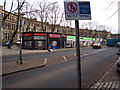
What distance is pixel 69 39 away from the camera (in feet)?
152

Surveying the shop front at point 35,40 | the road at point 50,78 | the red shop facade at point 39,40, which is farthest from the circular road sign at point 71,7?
the shop front at point 35,40

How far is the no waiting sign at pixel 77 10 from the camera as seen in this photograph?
386 centimetres

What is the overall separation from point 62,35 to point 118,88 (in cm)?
3736

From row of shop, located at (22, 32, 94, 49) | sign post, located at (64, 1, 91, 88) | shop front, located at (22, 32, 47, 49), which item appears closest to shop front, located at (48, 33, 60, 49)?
row of shop, located at (22, 32, 94, 49)

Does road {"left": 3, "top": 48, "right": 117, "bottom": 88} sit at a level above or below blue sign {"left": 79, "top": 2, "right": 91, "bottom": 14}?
below

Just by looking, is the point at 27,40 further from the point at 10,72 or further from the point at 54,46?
the point at 10,72

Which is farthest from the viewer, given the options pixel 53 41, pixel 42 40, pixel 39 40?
pixel 53 41

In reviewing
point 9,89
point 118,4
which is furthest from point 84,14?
point 118,4

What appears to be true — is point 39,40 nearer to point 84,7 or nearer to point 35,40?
point 35,40

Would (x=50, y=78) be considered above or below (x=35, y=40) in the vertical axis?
below

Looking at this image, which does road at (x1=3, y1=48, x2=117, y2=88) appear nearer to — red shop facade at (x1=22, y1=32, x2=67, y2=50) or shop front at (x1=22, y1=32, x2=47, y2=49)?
red shop facade at (x1=22, y1=32, x2=67, y2=50)

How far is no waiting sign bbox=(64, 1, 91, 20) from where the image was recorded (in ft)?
12.7

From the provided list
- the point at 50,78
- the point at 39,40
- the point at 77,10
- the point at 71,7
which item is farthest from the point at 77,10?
the point at 39,40

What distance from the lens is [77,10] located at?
3.89 meters
